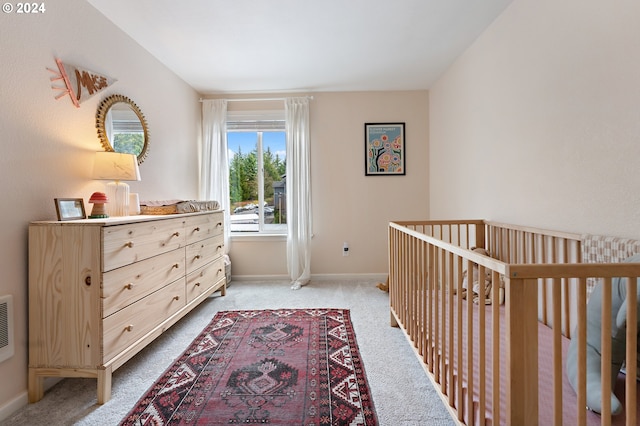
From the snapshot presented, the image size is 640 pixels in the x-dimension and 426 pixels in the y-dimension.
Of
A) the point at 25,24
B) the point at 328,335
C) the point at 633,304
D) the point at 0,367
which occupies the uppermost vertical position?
the point at 25,24

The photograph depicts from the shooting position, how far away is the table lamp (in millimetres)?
1963

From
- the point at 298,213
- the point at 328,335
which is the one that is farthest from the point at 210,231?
the point at 328,335

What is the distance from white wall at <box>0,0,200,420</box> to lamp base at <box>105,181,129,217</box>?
3.2 inches

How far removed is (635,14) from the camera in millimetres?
1286

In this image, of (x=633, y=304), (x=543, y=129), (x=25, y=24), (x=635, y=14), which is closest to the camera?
(x=633, y=304)

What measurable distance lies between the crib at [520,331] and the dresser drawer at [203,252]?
1662 millimetres

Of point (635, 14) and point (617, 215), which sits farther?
point (617, 215)

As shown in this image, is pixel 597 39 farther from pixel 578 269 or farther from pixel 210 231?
pixel 210 231

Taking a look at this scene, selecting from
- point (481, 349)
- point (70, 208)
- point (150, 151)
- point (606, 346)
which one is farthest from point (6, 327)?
point (606, 346)

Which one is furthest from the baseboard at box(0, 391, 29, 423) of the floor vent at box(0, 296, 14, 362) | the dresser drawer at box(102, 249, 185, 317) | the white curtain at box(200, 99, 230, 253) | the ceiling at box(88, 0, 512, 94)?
the white curtain at box(200, 99, 230, 253)

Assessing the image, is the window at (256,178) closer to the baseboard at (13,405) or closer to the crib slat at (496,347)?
the baseboard at (13,405)

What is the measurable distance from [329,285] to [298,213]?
910 mm

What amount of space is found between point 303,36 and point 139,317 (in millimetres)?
2321

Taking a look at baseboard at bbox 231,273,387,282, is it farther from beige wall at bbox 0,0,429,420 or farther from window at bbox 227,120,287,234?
window at bbox 227,120,287,234
